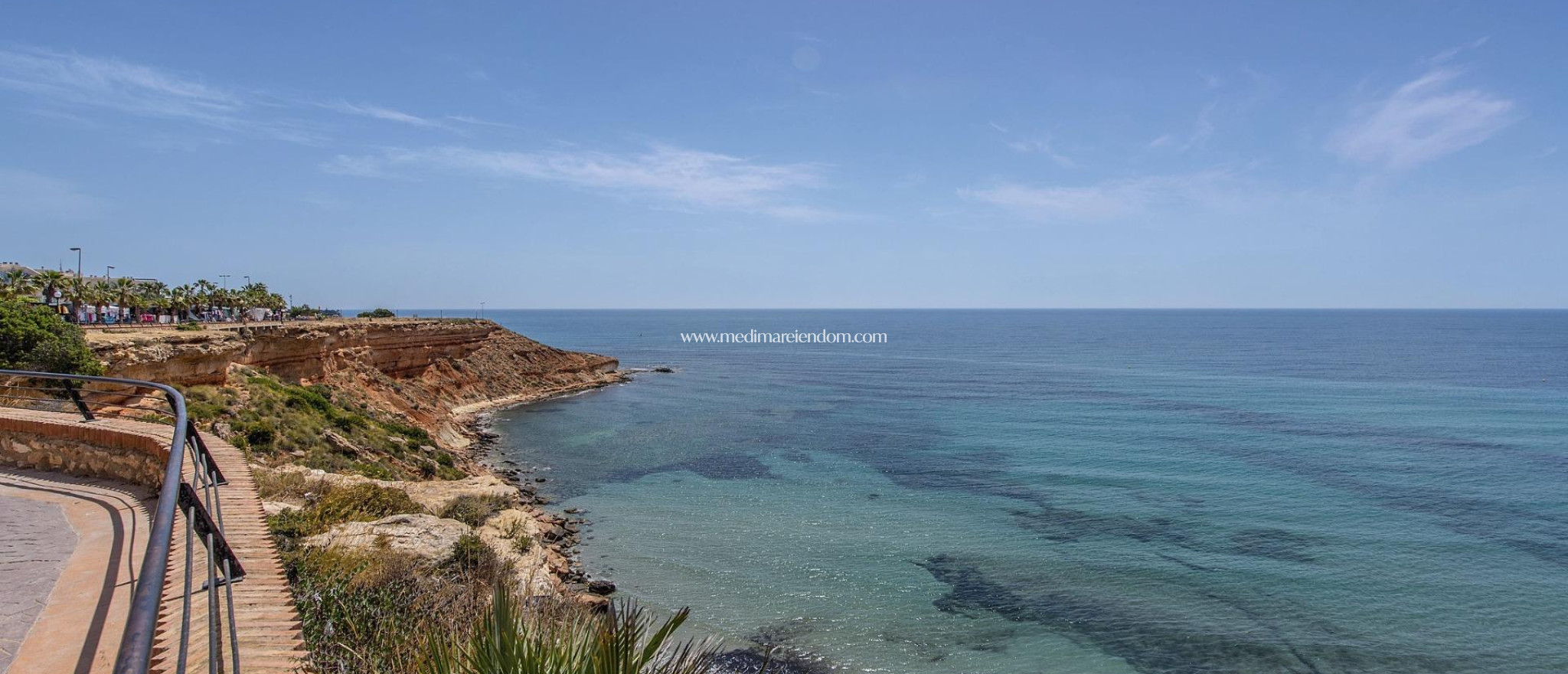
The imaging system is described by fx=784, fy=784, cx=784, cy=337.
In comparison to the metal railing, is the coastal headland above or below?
below

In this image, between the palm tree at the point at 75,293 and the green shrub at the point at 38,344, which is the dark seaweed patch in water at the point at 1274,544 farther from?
the palm tree at the point at 75,293

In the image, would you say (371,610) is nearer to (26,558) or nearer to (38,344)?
(26,558)

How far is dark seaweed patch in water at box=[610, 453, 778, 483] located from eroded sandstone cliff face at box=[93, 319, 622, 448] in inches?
523

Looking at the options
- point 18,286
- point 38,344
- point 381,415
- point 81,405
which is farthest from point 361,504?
point 18,286

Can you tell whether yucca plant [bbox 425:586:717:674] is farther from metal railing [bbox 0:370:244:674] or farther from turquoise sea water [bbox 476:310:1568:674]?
turquoise sea water [bbox 476:310:1568:674]

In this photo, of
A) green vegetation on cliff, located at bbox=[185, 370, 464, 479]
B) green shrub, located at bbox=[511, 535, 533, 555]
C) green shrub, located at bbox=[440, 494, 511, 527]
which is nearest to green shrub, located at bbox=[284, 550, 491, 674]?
green shrub, located at bbox=[511, 535, 533, 555]

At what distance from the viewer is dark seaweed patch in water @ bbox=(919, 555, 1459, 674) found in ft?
59.4

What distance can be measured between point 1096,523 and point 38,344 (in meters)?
34.7

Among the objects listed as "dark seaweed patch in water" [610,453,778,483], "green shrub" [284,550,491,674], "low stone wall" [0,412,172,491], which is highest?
"low stone wall" [0,412,172,491]

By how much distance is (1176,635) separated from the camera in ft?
64.0

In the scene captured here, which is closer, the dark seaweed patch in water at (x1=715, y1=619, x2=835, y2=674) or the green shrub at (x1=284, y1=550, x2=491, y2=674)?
the green shrub at (x1=284, y1=550, x2=491, y2=674)

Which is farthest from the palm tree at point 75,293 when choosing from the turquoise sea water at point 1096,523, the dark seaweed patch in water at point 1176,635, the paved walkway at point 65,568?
the dark seaweed patch in water at point 1176,635

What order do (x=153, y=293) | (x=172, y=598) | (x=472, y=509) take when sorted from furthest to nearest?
1. (x=153, y=293)
2. (x=472, y=509)
3. (x=172, y=598)

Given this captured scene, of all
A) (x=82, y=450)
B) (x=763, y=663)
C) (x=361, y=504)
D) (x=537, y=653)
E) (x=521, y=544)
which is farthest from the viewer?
(x=521, y=544)
